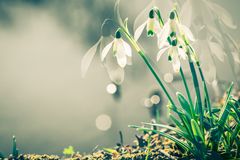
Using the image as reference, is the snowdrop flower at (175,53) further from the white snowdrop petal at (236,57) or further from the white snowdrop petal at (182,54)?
the white snowdrop petal at (236,57)

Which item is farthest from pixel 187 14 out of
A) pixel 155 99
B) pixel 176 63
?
pixel 155 99

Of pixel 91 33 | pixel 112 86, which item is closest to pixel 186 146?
Result: pixel 112 86

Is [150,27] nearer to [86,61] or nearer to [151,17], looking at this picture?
[151,17]

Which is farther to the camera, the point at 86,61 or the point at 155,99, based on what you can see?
the point at 155,99

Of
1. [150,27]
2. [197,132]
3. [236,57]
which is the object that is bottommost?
[197,132]

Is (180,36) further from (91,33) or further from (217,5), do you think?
(91,33)

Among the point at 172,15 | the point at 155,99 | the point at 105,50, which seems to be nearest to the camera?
the point at 172,15

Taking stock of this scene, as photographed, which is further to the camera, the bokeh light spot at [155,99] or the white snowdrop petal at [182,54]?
the bokeh light spot at [155,99]

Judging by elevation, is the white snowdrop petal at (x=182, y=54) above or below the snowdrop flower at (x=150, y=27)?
below

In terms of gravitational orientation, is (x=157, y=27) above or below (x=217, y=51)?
above

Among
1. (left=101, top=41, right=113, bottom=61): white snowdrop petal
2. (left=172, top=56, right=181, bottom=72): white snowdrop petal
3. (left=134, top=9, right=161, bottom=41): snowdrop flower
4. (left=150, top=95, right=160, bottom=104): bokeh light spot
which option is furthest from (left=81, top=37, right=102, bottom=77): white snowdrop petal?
(left=150, top=95, right=160, bottom=104): bokeh light spot

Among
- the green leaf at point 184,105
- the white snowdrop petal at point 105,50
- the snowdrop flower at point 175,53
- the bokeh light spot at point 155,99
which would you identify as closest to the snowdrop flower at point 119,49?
the white snowdrop petal at point 105,50
